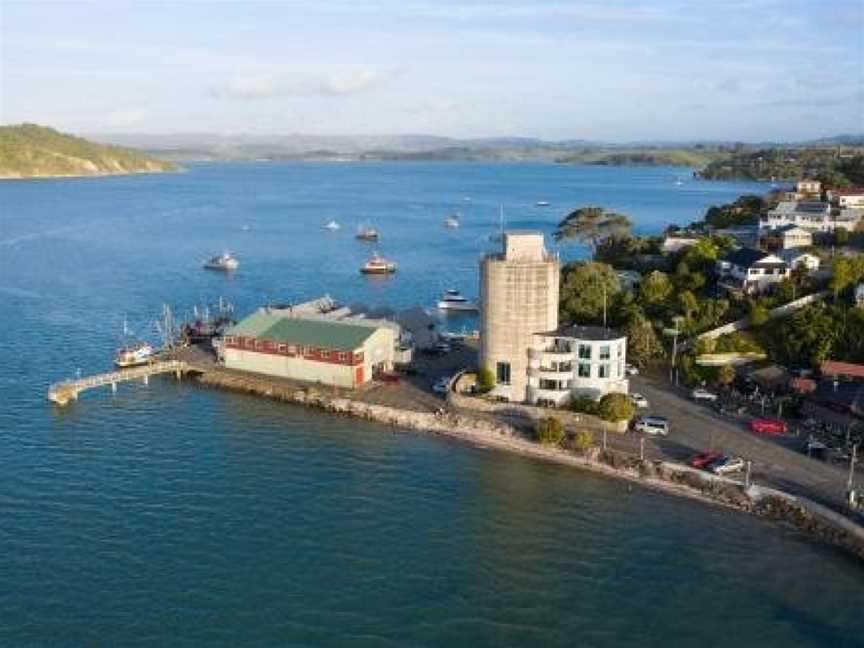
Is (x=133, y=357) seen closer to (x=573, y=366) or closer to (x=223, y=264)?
(x=573, y=366)

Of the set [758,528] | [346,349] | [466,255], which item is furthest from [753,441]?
[466,255]

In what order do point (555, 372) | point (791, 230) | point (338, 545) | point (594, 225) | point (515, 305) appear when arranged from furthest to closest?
point (594, 225) → point (791, 230) → point (515, 305) → point (555, 372) → point (338, 545)

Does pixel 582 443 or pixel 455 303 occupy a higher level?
pixel 455 303

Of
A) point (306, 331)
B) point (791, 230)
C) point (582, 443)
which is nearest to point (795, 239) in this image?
point (791, 230)

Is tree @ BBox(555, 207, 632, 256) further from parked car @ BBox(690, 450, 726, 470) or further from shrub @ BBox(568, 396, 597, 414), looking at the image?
parked car @ BBox(690, 450, 726, 470)

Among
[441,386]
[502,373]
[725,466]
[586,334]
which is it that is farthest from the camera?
[441,386]

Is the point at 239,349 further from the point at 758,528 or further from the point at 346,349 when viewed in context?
the point at 758,528

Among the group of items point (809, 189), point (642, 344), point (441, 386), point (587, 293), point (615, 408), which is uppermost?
point (809, 189)

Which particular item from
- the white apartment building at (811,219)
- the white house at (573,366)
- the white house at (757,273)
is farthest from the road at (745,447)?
the white apartment building at (811,219)
